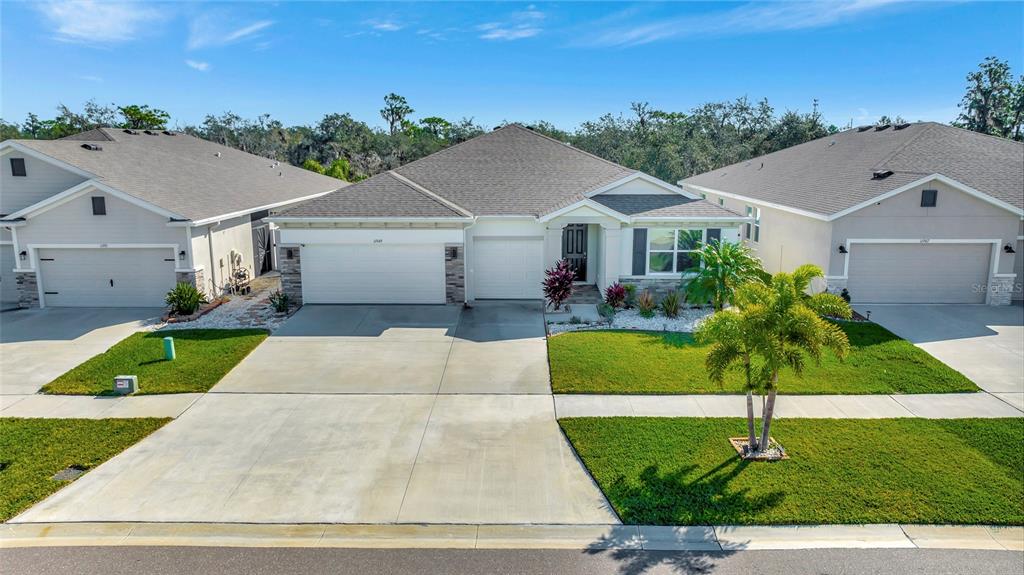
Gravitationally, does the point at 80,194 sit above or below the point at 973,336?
above

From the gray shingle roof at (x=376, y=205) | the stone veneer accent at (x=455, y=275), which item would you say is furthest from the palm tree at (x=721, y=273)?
the gray shingle roof at (x=376, y=205)

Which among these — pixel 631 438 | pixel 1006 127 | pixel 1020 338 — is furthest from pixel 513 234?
pixel 1006 127

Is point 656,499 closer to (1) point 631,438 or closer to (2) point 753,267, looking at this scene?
(1) point 631,438

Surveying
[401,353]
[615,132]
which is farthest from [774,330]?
[615,132]

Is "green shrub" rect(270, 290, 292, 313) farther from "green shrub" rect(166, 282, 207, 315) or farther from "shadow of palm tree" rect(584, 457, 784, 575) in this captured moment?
"shadow of palm tree" rect(584, 457, 784, 575)

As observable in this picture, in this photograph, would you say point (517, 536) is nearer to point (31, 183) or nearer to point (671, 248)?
point (671, 248)
